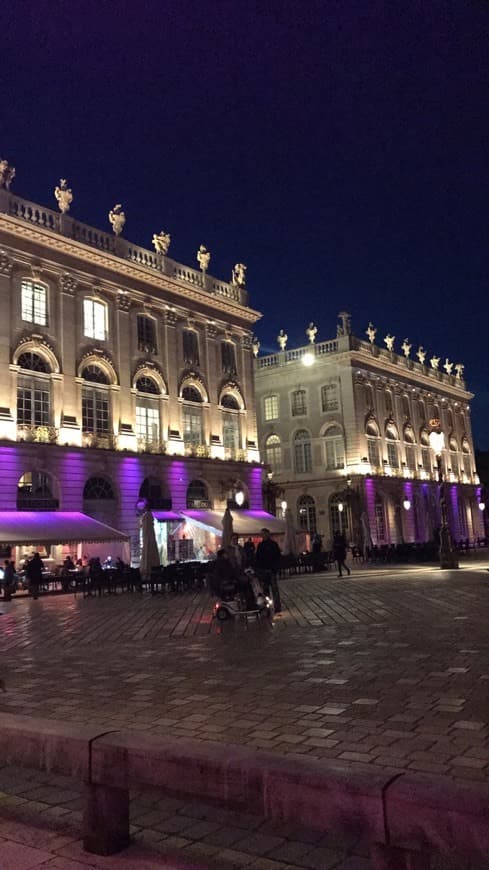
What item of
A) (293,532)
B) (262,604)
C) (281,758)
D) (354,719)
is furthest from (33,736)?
(293,532)

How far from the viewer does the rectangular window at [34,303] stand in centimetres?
2894

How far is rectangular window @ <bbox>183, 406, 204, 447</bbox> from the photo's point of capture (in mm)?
35438

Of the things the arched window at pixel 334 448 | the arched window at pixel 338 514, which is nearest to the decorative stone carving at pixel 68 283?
the arched window at pixel 334 448

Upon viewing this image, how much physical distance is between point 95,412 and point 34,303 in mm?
5405

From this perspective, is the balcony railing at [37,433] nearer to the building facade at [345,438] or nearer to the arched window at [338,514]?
the building facade at [345,438]

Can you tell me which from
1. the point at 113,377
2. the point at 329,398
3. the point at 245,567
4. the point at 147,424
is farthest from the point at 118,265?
the point at 245,567

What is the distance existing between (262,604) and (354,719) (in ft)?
23.5

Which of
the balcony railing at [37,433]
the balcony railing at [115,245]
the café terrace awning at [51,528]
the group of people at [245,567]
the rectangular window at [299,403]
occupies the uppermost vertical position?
the balcony railing at [115,245]

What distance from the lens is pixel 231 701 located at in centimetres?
604

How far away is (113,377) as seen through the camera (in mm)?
31734

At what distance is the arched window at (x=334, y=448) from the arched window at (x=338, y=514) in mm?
2414

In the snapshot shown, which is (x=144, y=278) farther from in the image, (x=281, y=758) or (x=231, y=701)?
(x=281, y=758)

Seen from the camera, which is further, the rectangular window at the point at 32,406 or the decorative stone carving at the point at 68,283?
the decorative stone carving at the point at 68,283

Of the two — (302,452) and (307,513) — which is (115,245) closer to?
(302,452)
